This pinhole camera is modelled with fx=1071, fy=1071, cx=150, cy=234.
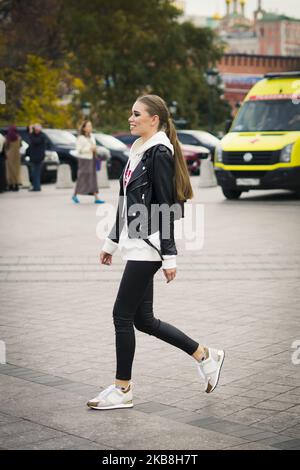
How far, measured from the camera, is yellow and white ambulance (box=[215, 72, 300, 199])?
20484mm

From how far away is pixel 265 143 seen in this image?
20.7 meters

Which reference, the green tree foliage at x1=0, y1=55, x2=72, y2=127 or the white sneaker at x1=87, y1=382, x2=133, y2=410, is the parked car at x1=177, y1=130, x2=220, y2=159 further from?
the white sneaker at x1=87, y1=382, x2=133, y2=410

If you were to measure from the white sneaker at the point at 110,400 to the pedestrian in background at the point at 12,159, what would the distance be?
21.9 meters

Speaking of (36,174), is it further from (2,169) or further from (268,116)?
(268,116)

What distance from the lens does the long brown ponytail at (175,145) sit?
5.56 metres

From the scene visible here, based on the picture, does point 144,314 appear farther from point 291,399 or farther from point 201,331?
point 201,331

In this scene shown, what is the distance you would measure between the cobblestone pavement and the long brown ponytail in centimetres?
112

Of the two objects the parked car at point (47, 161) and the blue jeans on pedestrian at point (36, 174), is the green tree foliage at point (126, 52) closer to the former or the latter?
the parked car at point (47, 161)

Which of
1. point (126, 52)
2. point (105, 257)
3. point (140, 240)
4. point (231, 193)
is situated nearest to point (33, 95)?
point (126, 52)

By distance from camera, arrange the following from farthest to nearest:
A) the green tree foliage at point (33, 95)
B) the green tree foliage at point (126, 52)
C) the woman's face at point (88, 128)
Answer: the green tree foliage at point (126, 52)
the green tree foliage at point (33, 95)
the woman's face at point (88, 128)

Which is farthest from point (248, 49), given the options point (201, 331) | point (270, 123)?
point (201, 331)

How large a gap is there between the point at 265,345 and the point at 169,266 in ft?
6.16

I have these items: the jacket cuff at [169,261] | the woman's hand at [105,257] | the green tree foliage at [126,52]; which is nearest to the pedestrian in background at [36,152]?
the woman's hand at [105,257]

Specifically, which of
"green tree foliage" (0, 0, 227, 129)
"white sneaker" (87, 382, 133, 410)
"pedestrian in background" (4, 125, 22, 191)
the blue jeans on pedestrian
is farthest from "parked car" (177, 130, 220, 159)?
"white sneaker" (87, 382, 133, 410)
